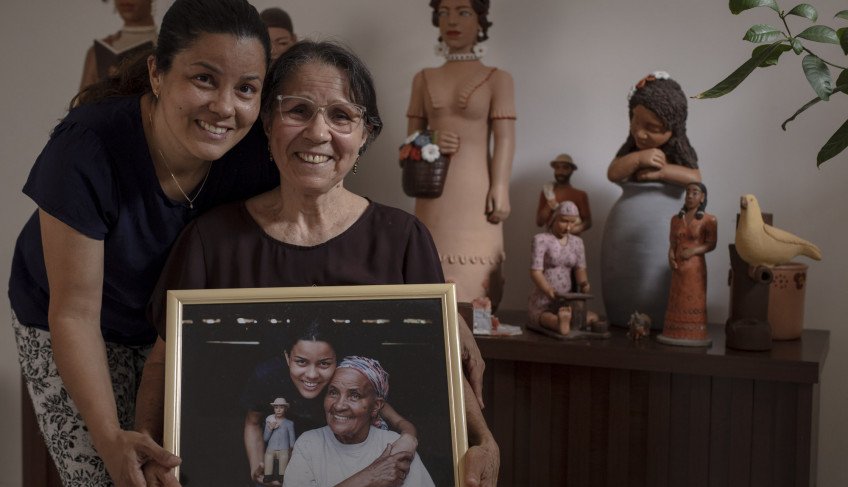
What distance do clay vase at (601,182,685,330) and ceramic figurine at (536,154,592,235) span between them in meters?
0.09

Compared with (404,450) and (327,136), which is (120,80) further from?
(404,450)

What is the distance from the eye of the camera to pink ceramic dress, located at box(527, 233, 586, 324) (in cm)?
171

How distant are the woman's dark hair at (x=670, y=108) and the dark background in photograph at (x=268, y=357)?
0.81 meters

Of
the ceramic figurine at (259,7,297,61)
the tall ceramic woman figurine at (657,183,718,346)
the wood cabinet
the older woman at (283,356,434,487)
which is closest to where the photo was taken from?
the older woman at (283,356,434,487)

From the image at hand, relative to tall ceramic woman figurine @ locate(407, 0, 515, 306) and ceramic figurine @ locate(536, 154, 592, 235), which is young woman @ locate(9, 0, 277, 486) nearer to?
tall ceramic woman figurine @ locate(407, 0, 515, 306)

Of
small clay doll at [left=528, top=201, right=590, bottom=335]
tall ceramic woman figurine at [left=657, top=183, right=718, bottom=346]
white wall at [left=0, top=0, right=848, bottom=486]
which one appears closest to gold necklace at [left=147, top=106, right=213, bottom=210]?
small clay doll at [left=528, top=201, right=590, bottom=335]

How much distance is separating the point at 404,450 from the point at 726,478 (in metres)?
0.76

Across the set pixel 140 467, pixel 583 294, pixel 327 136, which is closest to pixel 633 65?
pixel 583 294

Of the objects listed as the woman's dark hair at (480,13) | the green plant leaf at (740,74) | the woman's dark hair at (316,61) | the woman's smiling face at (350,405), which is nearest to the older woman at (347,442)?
the woman's smiling face at (350,405)

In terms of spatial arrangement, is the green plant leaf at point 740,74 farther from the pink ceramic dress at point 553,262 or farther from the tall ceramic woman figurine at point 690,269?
the pink ceramic dress at point 553,262

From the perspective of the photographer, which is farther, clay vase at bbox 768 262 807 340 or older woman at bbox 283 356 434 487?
clay vase at bbox 768 262 807 340

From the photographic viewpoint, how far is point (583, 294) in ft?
5.48

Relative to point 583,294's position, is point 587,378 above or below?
below

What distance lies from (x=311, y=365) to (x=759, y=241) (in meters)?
0.91
